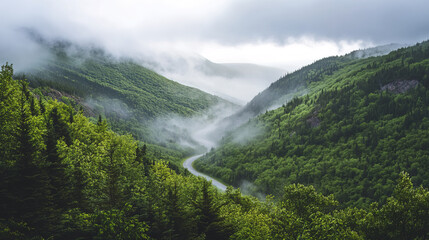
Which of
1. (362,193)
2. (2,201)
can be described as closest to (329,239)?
(2,201)

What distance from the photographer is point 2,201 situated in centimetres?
2719

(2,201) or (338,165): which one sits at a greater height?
(2,201)

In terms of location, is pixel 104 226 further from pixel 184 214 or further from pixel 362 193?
pixel 362 193

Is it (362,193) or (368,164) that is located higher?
(368,164)

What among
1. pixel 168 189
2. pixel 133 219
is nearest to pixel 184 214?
pixel 168 189

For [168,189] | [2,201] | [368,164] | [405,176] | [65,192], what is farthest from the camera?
[368,164]

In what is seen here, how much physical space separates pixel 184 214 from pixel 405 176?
3767 cm

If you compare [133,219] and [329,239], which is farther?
[329,239]

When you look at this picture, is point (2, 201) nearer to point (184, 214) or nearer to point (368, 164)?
point (184, 214)

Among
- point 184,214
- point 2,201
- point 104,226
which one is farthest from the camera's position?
point 184,214

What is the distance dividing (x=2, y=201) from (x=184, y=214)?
66.3 feet

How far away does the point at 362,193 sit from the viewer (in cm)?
16025

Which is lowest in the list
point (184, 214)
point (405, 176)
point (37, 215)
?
point (184, 214)

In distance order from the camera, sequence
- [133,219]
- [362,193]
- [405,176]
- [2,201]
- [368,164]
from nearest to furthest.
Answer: [2,201] → [133,219] → [405,176] → [362,193] → [368,164]
